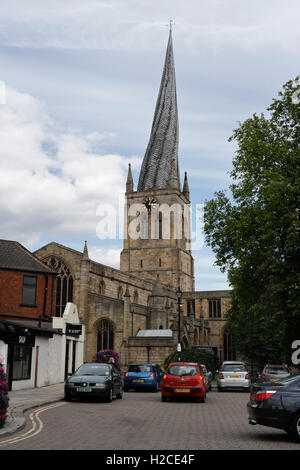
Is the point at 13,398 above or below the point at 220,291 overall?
below

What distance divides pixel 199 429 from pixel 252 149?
50.9ft

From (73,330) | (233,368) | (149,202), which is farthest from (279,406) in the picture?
(149,202)

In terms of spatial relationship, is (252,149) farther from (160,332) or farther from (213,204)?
(160,332)

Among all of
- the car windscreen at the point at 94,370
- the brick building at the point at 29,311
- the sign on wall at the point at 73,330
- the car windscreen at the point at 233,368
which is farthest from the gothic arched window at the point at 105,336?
the car windscreen at the point at 94,370

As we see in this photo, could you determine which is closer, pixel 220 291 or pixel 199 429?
pixel 199 429

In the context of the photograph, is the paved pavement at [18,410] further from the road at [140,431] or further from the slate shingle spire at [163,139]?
the slate shingle spire at [163,139]

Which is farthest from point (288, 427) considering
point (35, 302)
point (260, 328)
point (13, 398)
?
point (260, 328)

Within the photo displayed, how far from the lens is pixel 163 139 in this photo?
287ft

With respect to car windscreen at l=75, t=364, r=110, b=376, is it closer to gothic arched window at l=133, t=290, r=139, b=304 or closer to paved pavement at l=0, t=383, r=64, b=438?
paved pavement at l=0, t=383, r=64, b=438

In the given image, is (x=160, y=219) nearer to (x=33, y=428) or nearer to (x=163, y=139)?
(x=163, y=139)

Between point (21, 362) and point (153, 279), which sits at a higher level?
point (153, 279)

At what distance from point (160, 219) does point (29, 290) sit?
52.5 meters

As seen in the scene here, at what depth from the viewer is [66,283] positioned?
151 feet

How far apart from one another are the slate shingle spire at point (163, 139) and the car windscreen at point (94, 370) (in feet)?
215
